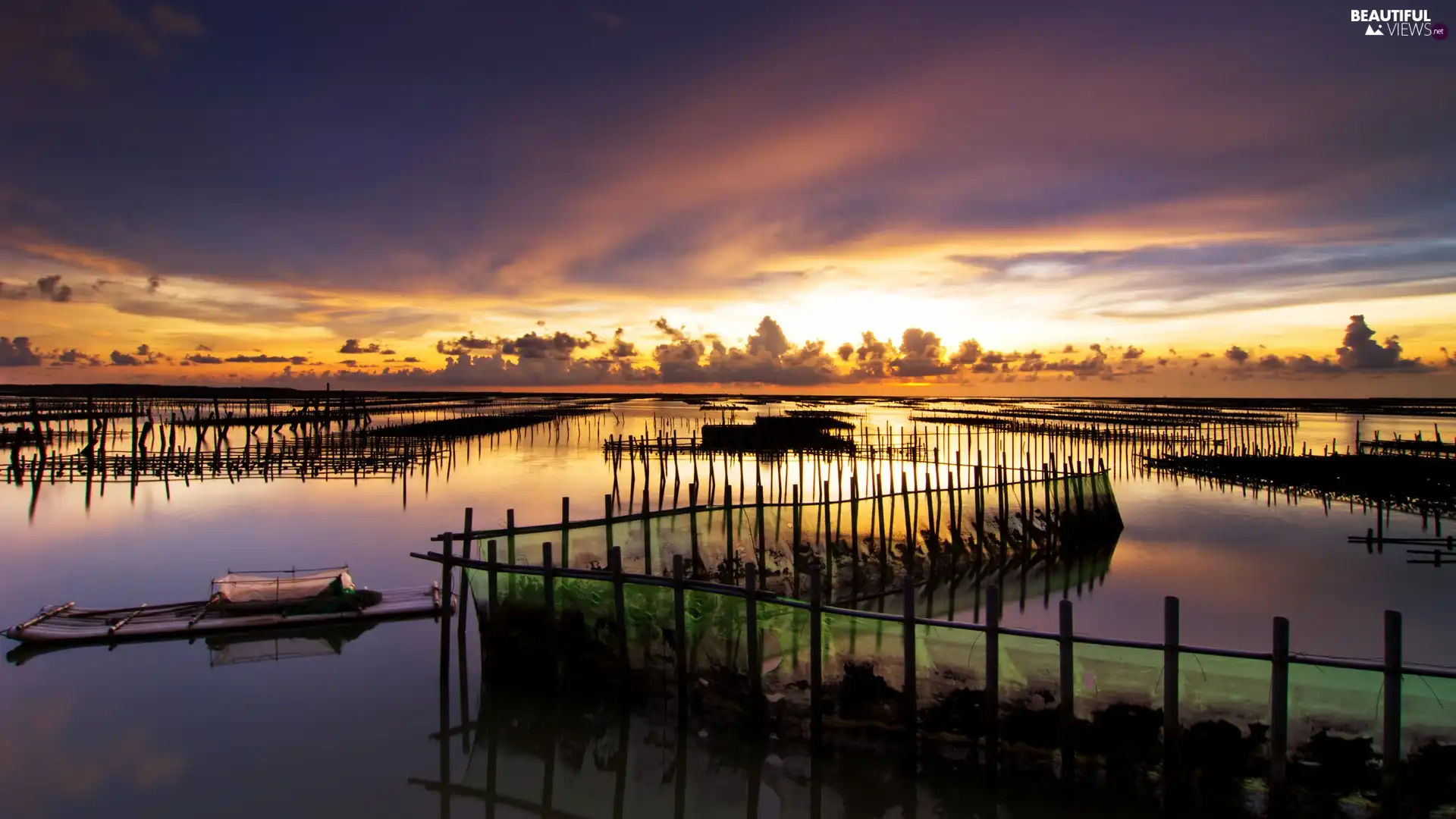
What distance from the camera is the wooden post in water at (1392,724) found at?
6.37m

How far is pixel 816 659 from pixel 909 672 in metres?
0.97

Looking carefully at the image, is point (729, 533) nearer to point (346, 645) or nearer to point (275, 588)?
point (346, 645)

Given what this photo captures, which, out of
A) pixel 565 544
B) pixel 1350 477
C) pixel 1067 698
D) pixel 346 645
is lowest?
pixel 1350 477

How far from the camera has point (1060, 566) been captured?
17.6m

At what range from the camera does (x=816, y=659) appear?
818 cm

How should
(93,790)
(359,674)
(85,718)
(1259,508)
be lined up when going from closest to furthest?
(93,790), (85,718), (359,674), (1259,508)

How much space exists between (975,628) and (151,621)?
12.2m

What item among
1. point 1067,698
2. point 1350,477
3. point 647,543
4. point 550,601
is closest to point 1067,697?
point 1067,698

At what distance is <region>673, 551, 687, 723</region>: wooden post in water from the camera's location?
8797mm

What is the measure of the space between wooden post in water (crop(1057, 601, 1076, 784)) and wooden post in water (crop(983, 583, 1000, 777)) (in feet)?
1.87

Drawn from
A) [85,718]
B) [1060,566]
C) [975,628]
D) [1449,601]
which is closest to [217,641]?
[85,718]

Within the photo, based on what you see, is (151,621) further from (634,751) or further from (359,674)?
(634,751)

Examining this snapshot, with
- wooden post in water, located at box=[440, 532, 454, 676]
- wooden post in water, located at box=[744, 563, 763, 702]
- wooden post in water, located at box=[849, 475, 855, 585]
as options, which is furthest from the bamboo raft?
wooden post in water, located at box=[849, 475, 855, 585]

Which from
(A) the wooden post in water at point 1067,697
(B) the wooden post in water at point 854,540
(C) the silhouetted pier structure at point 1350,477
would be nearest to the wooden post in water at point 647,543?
(B) the wooden post in water at point 854,540
